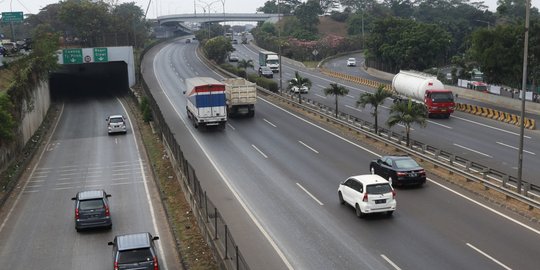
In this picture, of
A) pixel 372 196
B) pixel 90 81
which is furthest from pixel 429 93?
pixel 90 81

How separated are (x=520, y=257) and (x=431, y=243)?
2.87 metres

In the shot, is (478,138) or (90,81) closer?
(478,138)

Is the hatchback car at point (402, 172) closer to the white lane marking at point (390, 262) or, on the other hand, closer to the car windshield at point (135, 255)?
the white lane marking at point (390, 262)

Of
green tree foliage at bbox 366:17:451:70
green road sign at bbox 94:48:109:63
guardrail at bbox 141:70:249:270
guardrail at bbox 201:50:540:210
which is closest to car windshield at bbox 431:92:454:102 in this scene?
guardrail at bbox 201:50:540:210

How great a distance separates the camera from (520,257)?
63.7 ft

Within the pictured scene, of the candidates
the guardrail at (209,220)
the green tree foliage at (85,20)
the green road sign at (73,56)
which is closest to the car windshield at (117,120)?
the guardrail at (209,220)

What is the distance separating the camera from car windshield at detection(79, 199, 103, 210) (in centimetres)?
2500

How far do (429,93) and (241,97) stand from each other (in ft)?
53.2

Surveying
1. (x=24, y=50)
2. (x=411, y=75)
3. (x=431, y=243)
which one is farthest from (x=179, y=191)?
(x=24, y=50)

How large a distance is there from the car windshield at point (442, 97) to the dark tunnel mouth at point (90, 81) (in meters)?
48.2

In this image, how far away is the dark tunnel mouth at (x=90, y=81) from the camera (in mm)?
87750

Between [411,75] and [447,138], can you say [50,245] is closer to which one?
[447,138]

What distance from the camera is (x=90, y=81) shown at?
325ft

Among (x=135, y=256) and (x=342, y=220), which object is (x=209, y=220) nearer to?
(x=135, y=256)
